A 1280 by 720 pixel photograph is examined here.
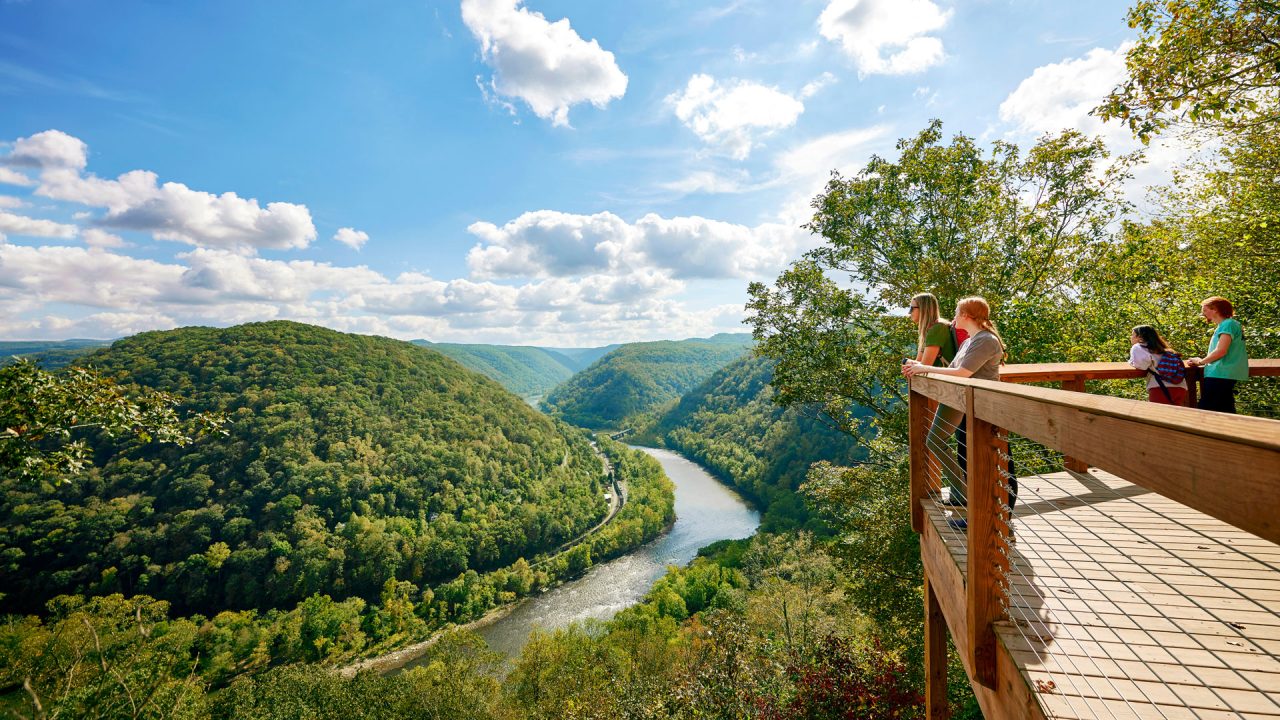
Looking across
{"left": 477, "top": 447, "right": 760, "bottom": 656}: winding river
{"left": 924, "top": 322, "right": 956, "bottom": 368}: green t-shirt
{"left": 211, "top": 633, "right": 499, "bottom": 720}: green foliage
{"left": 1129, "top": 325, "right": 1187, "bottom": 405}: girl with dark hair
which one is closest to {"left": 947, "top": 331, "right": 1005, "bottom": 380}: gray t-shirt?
{"left": 924, "top": 322, "right": 956, "bottom": 368}: green t-shirt

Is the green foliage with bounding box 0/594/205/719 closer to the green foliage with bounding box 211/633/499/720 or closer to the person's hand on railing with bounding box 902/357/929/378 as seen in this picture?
the green foliage with bounding box 211/633/499/720

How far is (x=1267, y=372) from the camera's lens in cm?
368

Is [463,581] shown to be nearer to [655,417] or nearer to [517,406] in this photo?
[517,406]

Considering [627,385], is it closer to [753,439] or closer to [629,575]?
[753,439]

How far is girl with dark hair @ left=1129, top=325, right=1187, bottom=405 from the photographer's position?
395cm

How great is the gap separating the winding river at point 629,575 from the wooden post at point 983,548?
32516mm

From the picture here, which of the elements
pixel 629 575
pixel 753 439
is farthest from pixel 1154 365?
pixel 753 439

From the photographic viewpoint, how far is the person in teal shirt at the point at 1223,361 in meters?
3.59

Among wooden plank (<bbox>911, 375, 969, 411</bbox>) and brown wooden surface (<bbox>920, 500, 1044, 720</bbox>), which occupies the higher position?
wooden plank (<bbox>911, 375, 969, 411</bbox>)

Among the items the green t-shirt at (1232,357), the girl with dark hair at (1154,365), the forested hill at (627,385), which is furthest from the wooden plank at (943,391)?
the forested hill at (627,385)

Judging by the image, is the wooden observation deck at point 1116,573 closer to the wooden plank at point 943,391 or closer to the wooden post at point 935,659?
the wooden plank at point 943,391

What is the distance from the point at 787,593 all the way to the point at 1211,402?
18.7 metres

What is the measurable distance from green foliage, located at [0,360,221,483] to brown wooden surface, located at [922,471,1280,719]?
4.89 metres

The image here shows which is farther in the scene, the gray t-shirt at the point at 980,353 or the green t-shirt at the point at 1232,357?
the green t-shirt at the point at 1232,357
